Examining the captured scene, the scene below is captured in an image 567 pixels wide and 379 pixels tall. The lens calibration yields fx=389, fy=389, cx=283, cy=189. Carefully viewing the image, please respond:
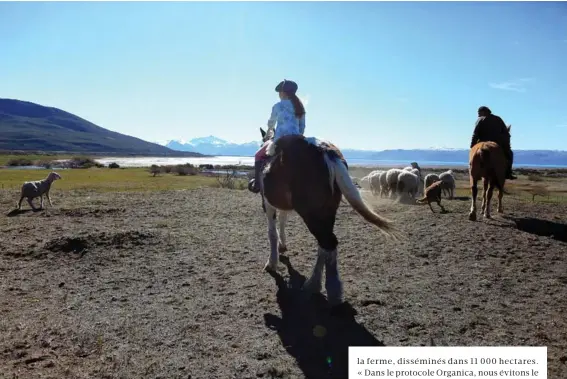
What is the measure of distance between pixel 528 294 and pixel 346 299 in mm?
2699

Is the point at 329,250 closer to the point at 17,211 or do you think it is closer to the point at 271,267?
the point at 271,267

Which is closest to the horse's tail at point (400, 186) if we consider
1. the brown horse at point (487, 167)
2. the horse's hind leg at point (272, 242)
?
the brown horse at point (487, 167)

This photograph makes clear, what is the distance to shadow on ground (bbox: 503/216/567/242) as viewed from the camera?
929cm

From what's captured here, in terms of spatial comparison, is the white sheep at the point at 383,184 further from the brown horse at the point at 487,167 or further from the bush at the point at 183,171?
the bush at the point at 183,171

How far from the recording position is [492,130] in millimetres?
11945

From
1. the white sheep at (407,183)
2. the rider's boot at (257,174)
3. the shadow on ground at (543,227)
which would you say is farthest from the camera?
the white sheep at (407,183)

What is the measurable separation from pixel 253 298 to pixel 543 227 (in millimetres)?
8168

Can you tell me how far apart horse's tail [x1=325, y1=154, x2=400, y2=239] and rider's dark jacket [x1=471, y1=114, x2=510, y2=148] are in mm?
8390

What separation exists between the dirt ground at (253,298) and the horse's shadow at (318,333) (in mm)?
21

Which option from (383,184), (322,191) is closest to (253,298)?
(322,191)

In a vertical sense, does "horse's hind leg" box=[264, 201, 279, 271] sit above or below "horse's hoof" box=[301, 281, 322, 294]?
above

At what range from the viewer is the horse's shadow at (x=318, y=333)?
398 cm

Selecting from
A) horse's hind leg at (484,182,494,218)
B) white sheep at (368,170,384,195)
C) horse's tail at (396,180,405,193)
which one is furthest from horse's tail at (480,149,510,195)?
white sheep at (368,170,384,195)

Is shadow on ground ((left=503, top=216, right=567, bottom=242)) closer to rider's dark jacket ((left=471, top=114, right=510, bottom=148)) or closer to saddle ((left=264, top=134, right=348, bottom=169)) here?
rider's dark jacket ((left=471, top=114, right=510, bottom=148))
